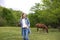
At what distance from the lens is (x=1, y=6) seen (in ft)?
200

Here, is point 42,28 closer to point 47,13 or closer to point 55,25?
point 47,13

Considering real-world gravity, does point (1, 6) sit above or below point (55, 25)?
above

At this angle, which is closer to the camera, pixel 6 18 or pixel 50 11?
pixel 50 11

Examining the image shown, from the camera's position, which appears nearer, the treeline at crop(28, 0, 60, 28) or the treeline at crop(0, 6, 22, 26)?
the treeline at crop(28, 0, 60, 28)

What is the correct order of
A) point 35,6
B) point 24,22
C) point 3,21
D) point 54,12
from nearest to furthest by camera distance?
point 24,22, point 54,12, point 35,6, point 3,21

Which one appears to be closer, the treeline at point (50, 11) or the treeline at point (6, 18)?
the treeline at point (50, 11)

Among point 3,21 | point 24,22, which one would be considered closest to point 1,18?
point 3,21

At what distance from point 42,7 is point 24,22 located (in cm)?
2977

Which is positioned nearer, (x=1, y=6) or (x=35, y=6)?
(x=35, y=6)

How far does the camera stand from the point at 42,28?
117 ft

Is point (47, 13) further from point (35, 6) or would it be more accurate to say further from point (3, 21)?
point (3, 21)

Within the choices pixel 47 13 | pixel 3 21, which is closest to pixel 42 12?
pixel 47 13

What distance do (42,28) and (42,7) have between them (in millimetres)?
8804

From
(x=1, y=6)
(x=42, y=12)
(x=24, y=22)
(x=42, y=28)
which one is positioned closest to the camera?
(x=24, y=22)
